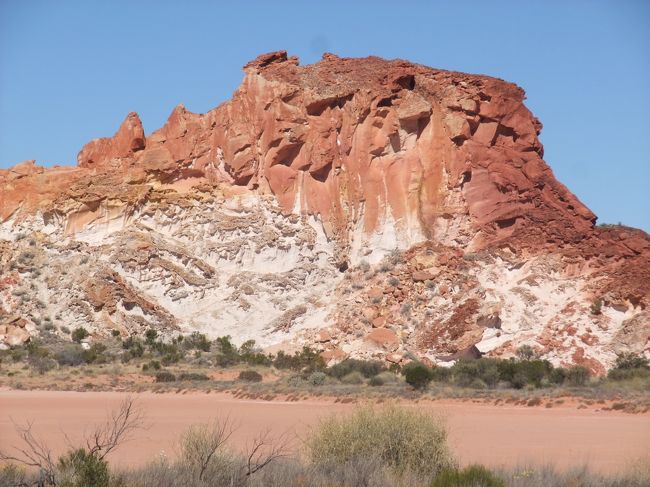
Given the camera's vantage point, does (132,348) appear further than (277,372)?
Yes

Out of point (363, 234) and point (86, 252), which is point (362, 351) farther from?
point (86, 252)

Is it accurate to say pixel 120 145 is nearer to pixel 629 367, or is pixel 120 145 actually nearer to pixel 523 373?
pixel 523 373

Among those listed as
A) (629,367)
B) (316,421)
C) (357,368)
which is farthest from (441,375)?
(316,421)

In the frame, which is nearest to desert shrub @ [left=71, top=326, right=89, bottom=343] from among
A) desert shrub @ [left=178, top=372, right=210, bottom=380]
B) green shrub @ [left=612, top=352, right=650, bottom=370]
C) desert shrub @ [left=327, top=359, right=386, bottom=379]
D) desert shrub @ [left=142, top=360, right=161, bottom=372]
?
desert shrub @ [left=142, top=360, right=161, bottom=372]

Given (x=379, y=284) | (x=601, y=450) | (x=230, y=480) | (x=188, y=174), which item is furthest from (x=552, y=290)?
(x=230, y=480)

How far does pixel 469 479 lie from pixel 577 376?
28.1 m

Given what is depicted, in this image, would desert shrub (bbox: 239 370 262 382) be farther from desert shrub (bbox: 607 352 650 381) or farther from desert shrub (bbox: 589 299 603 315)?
desert shrub (bbox: 589 299 603 315)

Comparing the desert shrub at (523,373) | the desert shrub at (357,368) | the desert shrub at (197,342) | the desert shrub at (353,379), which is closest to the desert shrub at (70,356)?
the desert shrub at (197,342)

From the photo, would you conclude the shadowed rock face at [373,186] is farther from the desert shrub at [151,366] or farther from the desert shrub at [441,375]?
the desert shrub at [151,366]

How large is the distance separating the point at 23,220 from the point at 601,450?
50.5 m

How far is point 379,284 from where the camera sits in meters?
54.2

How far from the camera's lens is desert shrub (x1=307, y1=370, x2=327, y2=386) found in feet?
126

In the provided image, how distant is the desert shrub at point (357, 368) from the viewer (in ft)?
140

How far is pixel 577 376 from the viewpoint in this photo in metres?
38.7
